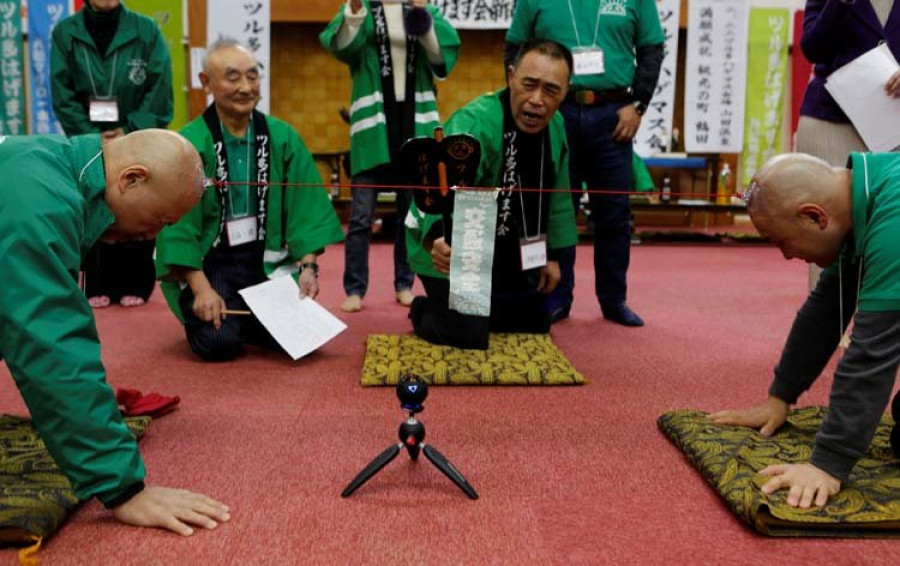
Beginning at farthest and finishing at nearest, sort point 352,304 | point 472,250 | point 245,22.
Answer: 1. point 245,22
2. point 352,304
3. point 472,250

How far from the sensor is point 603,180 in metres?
2.97

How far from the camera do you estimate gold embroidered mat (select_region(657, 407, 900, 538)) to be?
128 cm

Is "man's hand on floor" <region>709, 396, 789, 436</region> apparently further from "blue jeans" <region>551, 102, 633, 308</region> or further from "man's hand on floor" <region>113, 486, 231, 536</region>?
"blue jeans" <region>551, 102, 633, 308</region>

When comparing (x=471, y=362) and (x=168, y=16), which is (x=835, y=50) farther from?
(x=168, y=16)

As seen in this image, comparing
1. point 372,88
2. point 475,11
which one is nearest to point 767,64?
point 475,11

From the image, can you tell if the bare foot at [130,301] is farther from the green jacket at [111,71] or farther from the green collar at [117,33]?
the green collar at [117,33]

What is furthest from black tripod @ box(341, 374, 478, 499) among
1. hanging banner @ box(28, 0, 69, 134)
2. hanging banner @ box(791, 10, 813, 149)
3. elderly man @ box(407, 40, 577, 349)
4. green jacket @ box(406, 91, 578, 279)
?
hanging banner @ box(791, 10, 813, 149)

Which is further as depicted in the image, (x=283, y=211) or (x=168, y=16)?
(x=168, y=16)

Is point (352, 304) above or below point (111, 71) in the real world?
below

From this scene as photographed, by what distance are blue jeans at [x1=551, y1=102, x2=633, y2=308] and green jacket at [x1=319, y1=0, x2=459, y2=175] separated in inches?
23.8

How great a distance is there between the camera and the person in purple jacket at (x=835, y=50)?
2279 millimetres

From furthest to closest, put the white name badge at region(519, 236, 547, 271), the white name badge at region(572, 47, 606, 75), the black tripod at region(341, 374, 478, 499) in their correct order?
the white name badge at region(572, 47, 606, 75) → the white name badge at region(519, 236, 547, 271) → the black tripod at region(341, 374, 478, 499)

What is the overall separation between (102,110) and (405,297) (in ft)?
4.83

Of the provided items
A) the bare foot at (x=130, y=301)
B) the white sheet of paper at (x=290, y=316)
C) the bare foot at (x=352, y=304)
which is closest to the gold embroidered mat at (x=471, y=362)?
the white sheet of paper at (x=290, y=316)
